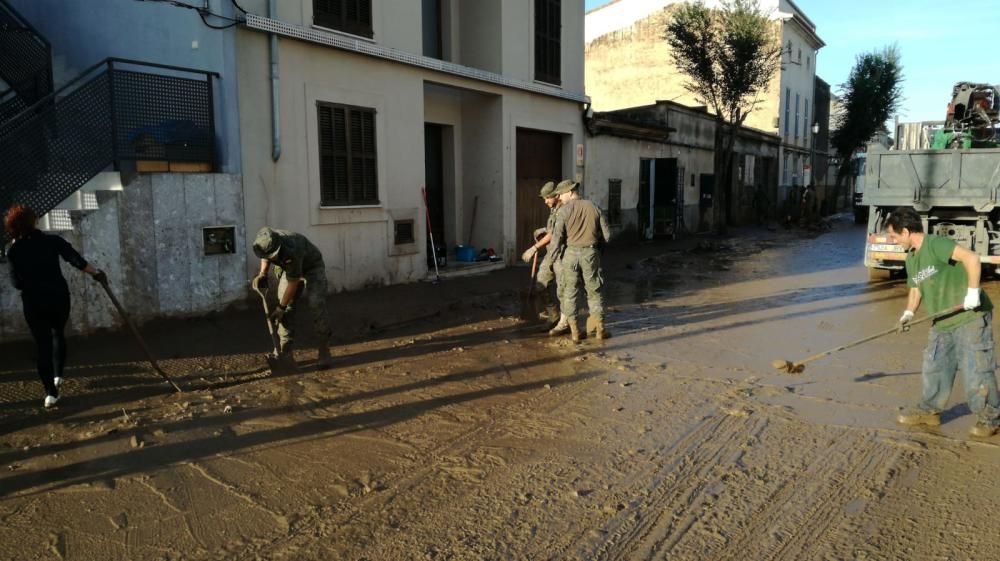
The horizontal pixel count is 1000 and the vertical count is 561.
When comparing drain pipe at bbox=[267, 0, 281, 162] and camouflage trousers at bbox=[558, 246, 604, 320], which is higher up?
A: drain pipe at bbox=[267, 0, 281, 162]

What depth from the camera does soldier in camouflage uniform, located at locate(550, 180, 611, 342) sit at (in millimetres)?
7570

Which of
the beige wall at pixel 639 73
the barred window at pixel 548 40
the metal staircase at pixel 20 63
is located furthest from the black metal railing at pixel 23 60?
the beige wall at pixel 639 73

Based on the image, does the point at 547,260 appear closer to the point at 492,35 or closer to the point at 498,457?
the point at 498,457

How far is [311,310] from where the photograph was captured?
6531 millimetres

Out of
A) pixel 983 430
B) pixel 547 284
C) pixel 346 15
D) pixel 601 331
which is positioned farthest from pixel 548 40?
pixel 983 430

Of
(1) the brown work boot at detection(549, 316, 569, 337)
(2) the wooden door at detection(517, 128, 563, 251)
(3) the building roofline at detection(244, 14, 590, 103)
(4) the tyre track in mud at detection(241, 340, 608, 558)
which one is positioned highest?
(3) the building roofline at detection(244, 14, 590, 103)

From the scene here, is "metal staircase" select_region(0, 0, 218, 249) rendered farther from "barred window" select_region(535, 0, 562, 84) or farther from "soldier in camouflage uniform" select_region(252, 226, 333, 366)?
"barred window" select_region(535, 0, 562, 84)

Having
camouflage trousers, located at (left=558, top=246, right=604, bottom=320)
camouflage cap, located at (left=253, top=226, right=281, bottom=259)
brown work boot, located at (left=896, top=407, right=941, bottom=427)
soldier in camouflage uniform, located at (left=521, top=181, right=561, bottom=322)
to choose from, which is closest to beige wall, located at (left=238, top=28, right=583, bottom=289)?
camouflage cap, located at (left=253, top=226, right=281, bottom=259)

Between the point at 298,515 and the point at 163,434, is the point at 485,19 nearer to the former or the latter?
the point at 163,434

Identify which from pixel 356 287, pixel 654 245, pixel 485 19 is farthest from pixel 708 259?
pixel 356 287

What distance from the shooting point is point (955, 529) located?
3.36 m

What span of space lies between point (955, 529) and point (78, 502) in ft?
14.7

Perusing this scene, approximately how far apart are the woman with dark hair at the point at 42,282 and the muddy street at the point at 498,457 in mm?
367

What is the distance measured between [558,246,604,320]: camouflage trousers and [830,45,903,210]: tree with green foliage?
105ft
